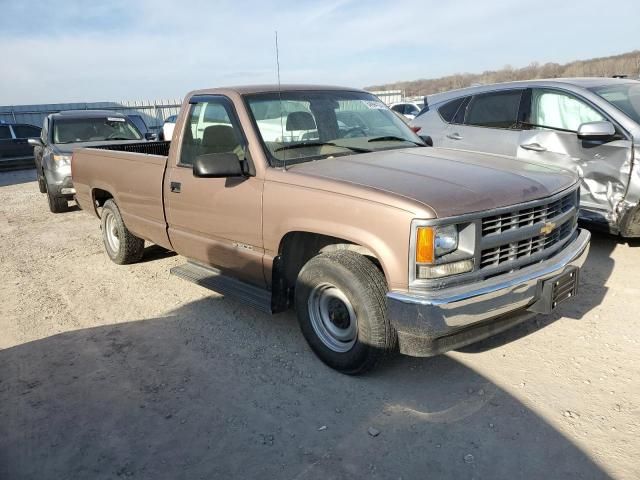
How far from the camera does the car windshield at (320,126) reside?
384cm

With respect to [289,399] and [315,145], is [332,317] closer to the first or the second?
[289,399]

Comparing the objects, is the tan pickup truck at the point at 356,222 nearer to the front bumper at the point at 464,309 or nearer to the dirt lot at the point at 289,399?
the front bumper at the point at 464,309

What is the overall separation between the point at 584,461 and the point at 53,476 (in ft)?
8.69

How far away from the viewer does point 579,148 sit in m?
5.44

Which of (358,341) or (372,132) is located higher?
(372,132)

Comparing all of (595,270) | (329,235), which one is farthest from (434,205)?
(595,270)

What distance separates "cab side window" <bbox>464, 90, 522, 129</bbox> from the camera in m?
6.18

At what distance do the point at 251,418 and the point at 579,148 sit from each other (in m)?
4.46

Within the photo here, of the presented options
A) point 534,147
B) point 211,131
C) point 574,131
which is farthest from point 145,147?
point 574,131

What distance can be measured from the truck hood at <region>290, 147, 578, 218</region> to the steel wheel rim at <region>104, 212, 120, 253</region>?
3.43 metres

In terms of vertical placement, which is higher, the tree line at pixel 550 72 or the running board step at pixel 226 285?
the tree line at pixel 550 72

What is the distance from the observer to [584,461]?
8.25ft

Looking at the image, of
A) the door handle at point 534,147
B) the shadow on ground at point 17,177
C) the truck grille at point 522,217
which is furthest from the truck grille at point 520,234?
Result: the shadow on ground at point 17,177

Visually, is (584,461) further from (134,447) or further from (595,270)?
(595,270)
